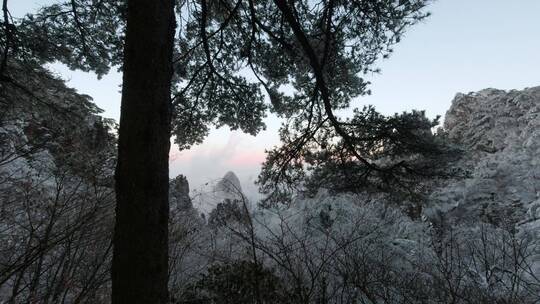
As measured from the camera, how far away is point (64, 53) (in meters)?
4.91

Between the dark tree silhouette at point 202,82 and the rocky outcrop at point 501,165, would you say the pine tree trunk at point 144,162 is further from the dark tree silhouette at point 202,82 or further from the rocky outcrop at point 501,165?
the rocky outcrop at point 501,165

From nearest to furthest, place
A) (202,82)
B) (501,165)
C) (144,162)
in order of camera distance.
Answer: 1. (144,162)
2. (202,82)
3. (501,165)

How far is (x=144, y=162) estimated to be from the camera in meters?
1.80

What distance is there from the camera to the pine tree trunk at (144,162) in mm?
1690

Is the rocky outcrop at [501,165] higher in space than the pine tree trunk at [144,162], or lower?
higher

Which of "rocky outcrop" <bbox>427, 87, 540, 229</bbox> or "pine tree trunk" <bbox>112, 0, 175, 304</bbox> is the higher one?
"rocky outcrop" <bbox>427, 87, 540, 229</bbox>

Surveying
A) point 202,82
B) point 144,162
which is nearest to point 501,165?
point 202,82

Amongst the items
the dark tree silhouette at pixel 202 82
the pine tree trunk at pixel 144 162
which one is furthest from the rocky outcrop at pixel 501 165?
the pine tree trunk at pixel 144 162

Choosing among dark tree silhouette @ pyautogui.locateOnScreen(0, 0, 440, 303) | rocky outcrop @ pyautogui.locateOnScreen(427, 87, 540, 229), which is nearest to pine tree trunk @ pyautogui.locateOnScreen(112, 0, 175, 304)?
dark tree silhouette @ pyautogui.locateOnScreen(0, 0, 440, 303)

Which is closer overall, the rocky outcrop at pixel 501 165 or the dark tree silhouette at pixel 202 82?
the dark tree silhouette at pixel 202 82

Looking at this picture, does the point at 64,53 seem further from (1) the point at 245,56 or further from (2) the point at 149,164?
(2) the point at 149,164

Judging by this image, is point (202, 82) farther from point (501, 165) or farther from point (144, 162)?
point (501, 165)

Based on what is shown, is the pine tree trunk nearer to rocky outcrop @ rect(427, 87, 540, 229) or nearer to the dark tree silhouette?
the dark tree silhouette

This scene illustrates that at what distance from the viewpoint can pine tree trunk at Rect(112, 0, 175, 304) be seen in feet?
5.55
